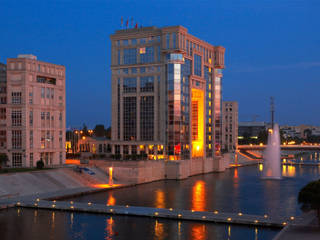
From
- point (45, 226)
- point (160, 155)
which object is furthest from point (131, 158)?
point (45, 226)

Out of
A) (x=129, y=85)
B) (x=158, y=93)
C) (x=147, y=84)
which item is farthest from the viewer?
(x=129, y=85)

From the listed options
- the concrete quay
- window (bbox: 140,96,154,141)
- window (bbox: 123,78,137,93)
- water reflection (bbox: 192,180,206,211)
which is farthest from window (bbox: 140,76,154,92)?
the concrete quay

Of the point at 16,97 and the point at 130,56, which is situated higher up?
the point at 130,56

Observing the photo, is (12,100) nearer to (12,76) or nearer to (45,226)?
(12,76)

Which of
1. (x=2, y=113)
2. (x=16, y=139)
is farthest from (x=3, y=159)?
(x=2, y=113)

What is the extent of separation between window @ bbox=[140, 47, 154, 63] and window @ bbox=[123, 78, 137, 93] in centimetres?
598

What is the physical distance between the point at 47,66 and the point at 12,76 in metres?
8.27

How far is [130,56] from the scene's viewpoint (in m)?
122

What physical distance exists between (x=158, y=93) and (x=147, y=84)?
4189 mm

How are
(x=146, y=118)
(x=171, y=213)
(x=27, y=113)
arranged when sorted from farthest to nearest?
(x=146, y=118)
(x=27, y=113)
(x=171, y=213)

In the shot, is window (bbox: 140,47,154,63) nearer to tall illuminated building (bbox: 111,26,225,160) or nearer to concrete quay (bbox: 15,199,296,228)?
tall illuminated building (bbox: 111,26,225,160)

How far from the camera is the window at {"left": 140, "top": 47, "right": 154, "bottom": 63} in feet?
389

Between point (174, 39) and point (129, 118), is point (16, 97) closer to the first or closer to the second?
point (129, 118)

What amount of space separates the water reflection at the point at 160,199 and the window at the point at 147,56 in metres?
43.7
